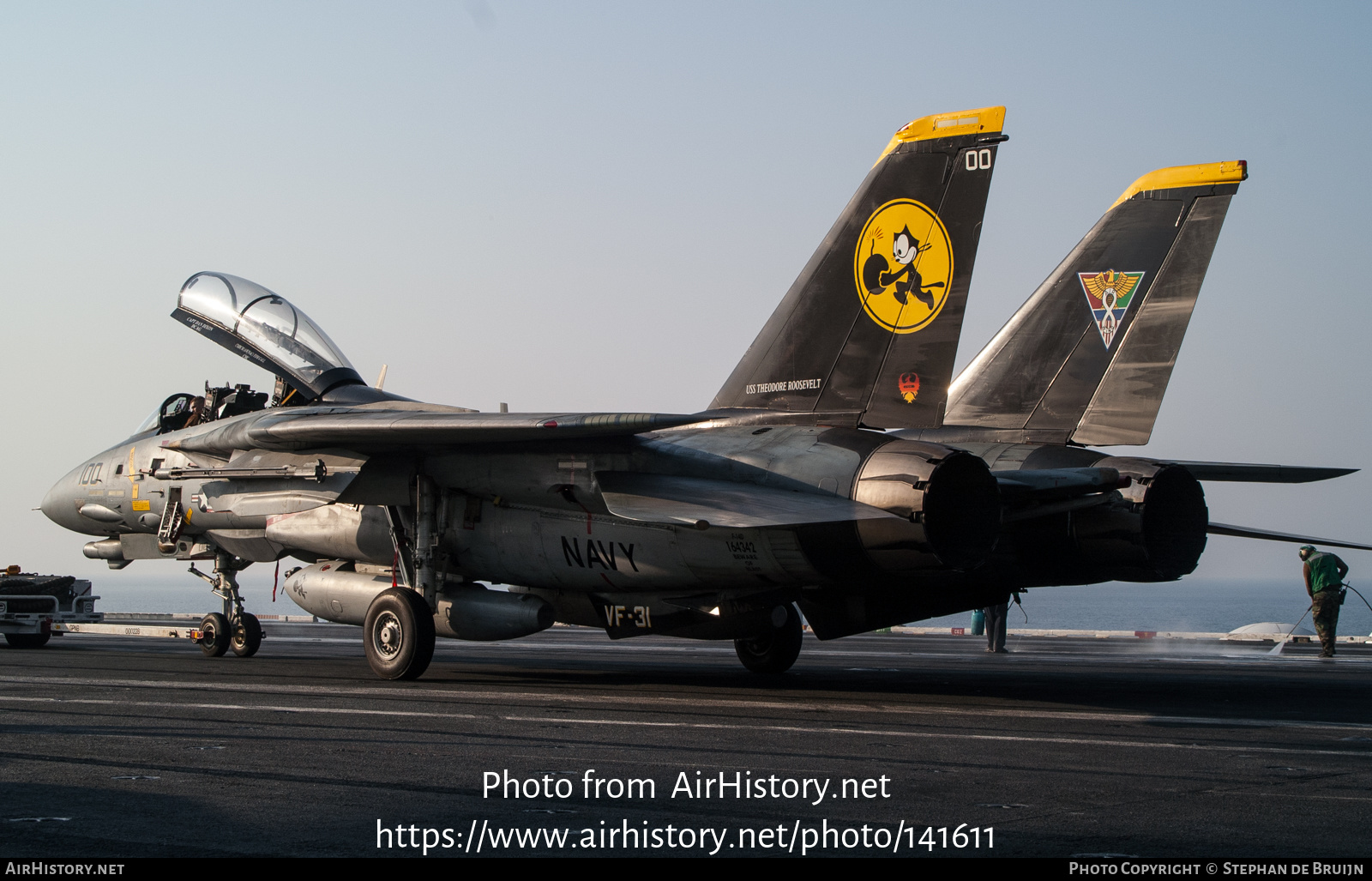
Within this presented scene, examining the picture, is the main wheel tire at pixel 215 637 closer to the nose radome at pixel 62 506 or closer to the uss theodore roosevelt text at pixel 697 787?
the nose radome at pixel 62 506

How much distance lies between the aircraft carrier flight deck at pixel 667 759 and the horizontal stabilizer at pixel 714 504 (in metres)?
1.45

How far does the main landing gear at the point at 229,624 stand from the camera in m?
14.1

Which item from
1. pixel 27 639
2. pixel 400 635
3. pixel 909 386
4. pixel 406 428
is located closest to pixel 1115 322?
pixel 909 386

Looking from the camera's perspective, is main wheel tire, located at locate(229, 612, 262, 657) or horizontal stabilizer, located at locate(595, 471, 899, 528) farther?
main wheel tire, located at locate(229, 612, 262, 657)

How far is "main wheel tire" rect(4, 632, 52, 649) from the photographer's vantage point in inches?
623

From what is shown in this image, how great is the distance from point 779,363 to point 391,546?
4.58m

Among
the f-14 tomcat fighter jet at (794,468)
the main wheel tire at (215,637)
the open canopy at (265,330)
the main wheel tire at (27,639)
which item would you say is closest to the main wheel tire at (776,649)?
the f-14 tomcat fighter jet at (794,468)

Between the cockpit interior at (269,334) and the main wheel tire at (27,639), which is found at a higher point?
the cockpit interior at (269,334)

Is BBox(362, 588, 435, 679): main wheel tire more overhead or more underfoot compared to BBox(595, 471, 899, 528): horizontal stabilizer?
more underfoot

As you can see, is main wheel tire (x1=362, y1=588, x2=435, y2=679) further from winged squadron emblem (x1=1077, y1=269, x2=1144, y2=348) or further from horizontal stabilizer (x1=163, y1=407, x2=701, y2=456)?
winged squadron emblem (x1=1077, y1=269, x2=1144, y2=348)

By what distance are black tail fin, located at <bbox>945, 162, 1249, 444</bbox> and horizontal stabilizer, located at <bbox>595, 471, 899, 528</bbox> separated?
15.3 ft

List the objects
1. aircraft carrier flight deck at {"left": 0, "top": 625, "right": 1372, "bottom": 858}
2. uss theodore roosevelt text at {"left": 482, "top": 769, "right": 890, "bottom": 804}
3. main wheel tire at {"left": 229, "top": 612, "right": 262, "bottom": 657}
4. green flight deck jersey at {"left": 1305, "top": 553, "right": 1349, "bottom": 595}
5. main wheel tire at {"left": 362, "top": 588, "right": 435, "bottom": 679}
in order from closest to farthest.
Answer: aircraft carrier flight deck at {"left": 0, "top": 625, "right": 1372, "bottom": 858}
uss theodore roosevelt text at {"left": 482, "top": 769, "right": 890, "bottom": 804}
main wheel tire at {"left": 362, "top": 588, "right": 435, "bottom": 679}
main wheel tire at {"left": 229, "top": 612, "right": 262, "bottom": 657}
green flight deck jersey at {"left": 1305, "top": 553, "right": 1349, "bottom": 595}

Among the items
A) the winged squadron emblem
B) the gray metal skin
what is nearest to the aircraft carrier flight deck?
the gray metal skin
